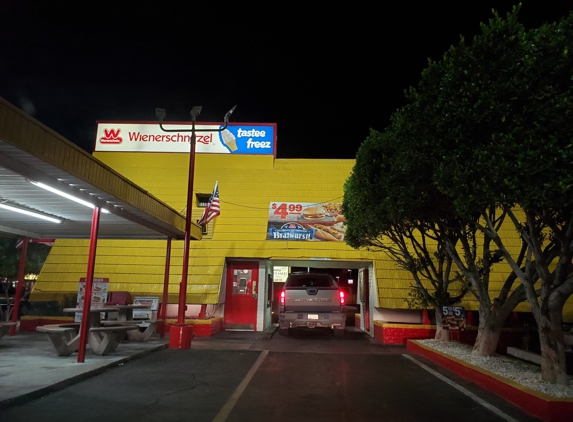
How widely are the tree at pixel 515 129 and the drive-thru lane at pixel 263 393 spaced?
2105 mm

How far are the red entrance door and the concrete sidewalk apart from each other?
2.90 meters

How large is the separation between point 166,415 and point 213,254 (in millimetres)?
10880

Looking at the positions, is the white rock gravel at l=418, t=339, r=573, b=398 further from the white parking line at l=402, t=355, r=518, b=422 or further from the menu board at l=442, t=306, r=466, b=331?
the white parking line at l=402, t=355, r=518, b=422

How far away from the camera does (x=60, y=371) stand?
743 cm

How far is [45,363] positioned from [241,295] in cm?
874

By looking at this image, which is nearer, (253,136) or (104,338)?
(104,338)

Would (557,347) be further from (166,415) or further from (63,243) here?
(63,243)

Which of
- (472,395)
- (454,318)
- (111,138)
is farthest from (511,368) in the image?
(111,138)

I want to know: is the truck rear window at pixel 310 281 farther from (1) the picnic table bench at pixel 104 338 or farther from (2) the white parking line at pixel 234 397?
(1) the picnic table bench at pixel 104 338

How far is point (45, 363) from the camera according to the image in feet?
26.8

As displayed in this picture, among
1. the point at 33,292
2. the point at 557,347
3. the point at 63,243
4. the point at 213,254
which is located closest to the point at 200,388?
the point at 557,347

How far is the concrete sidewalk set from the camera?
621cm

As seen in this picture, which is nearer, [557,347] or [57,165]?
[57,165]

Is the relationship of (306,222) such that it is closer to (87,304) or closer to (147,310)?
(147,310)
